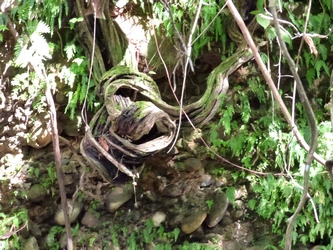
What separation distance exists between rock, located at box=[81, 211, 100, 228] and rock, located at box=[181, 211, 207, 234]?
2.50 feet

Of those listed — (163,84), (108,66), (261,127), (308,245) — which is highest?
(108,66)

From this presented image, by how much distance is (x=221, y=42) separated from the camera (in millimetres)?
3240

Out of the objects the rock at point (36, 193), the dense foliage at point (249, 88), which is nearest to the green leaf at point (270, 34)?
the dense foliage at point (249, 88)

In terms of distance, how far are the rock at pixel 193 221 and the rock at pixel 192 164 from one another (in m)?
0.36

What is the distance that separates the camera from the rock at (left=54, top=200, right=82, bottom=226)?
3204 millimetres

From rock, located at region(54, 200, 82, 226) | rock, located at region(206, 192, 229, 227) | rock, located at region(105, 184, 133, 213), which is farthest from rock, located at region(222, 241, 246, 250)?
rock, located at region(54, 200, 82, 226)

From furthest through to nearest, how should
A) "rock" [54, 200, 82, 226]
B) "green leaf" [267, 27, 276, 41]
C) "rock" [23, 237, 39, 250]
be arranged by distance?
1. "rock" [54, 200, 82, 226]
2. "rock" [23, 237, 39, 250]
3. "green leaf" [267, 27, 276, 41]

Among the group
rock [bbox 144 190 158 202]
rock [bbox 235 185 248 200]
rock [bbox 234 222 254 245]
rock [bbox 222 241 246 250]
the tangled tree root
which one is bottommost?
rock [bbox 222 241 246 250]

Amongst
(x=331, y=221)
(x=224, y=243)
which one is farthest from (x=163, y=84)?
(x=331, y=221)

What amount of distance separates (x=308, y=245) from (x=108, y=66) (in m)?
2.20

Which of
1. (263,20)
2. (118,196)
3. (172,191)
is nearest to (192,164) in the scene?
(172,191)

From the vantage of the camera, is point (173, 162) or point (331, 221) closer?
point (331, 221)

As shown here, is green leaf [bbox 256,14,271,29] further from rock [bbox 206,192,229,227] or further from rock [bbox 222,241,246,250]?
rock [bbox 222,241,246,250]

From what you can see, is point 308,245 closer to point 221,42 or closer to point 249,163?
point 249,163
